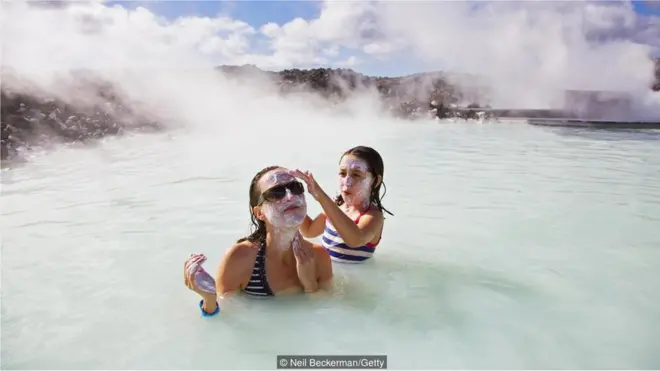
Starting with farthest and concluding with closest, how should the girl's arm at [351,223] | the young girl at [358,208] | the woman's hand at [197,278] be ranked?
the young girl at [358,208] → the girl's arm at [351,223] → the woman's hand at [197,278]

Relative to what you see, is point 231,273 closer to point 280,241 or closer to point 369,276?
point 280,241

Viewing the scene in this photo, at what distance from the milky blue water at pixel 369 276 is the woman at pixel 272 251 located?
0.11 meters

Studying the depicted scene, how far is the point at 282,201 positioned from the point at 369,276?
1.17 m

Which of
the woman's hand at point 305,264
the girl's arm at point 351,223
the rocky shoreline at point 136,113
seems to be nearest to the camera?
the woman's hand at point 305,264

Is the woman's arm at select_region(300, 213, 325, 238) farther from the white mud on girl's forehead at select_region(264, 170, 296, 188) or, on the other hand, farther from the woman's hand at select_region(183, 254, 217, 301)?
the woman's hand at select_region(183, 254, 217, 301)

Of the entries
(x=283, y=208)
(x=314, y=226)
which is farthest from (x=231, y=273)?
(x=314, y=226)

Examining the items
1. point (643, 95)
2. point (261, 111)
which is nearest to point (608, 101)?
point (643, 95)

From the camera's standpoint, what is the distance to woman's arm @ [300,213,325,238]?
4481 mm

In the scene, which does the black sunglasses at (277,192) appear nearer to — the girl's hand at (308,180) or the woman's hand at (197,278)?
the girl's hand at (308,180)

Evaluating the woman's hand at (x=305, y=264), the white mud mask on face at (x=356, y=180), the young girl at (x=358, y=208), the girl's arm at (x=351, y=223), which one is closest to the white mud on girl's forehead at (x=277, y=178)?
the girl's arm at (x=351, y=223)

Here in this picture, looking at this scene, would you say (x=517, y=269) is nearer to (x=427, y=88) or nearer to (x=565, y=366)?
(x=565, y=366)

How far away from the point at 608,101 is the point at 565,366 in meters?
21.2

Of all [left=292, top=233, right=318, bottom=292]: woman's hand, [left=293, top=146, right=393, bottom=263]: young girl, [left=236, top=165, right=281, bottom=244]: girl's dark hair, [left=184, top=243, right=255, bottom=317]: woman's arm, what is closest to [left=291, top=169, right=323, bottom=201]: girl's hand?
[left=236, top=165, right=281, bottom=244]: girl's dark hair

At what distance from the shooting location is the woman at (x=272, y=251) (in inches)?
140
